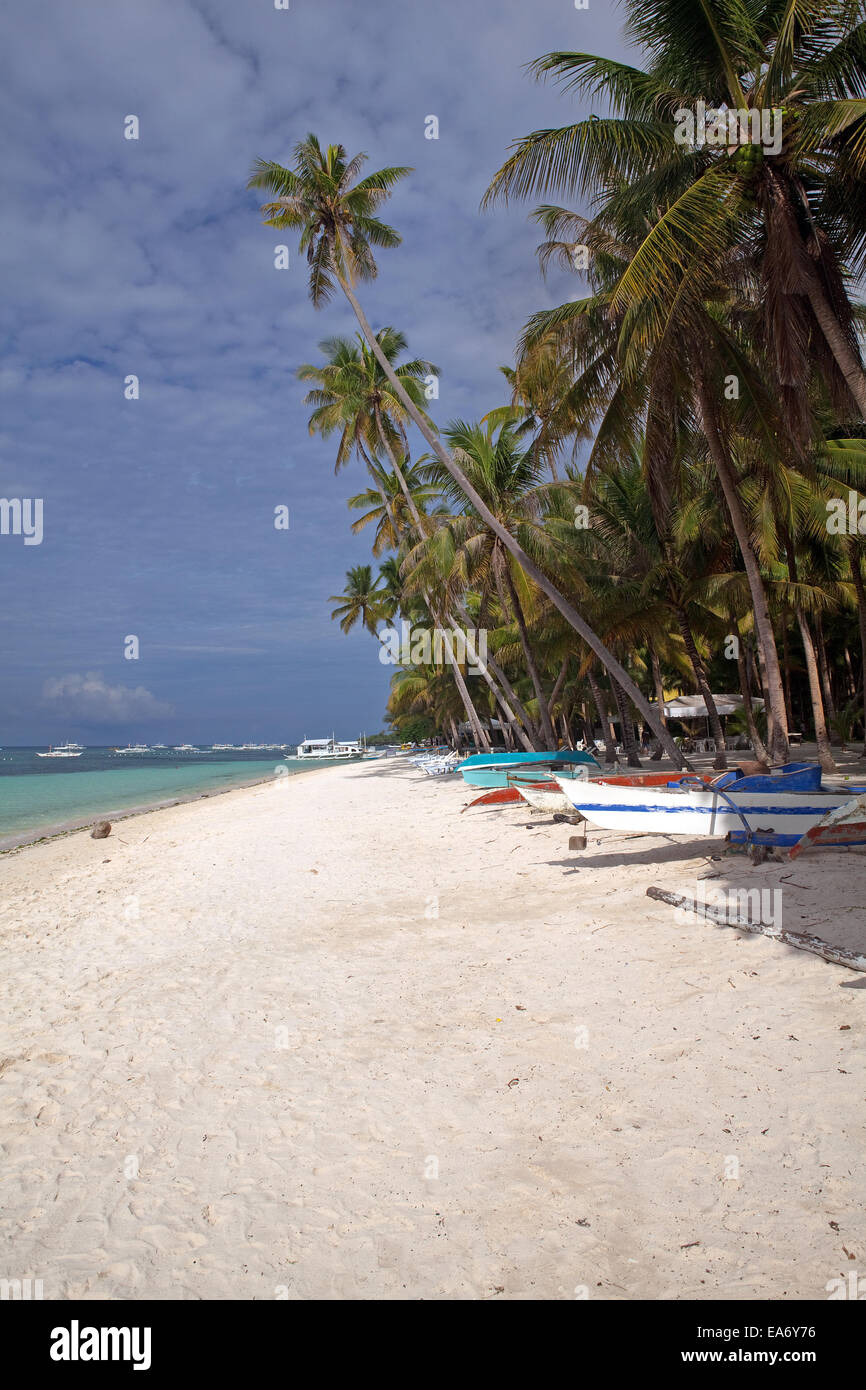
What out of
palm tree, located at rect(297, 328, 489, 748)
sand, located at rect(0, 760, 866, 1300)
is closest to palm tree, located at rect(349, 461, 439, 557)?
palm tree, located at rect(297, 328, 489, 748)

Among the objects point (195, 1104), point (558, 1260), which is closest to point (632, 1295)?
point (558, 1260)

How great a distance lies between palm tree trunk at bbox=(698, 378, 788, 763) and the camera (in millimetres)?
10188

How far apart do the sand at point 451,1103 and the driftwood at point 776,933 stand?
0.09m

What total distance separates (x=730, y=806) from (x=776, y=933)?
2.57 metres

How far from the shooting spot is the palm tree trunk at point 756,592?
1019 centimetres

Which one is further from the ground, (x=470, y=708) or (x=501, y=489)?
(x=501, y=489)

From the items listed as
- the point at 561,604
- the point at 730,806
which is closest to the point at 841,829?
the point at 730,806

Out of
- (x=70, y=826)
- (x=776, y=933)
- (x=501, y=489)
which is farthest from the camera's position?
(x=70, y=826)

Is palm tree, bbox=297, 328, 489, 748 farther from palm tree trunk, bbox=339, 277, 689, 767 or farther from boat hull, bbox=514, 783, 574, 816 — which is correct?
boat hull, bbox=514, 783, 574, 816

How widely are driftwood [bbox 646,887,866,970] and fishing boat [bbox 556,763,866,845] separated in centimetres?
118

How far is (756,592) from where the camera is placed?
10453 mm

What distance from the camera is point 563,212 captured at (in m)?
12.0

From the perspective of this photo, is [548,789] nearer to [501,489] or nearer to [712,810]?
[712,810]

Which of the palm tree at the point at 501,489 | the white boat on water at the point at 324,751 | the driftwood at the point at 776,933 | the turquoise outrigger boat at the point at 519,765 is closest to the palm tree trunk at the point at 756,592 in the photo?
the driftwood at the point at 776,933
